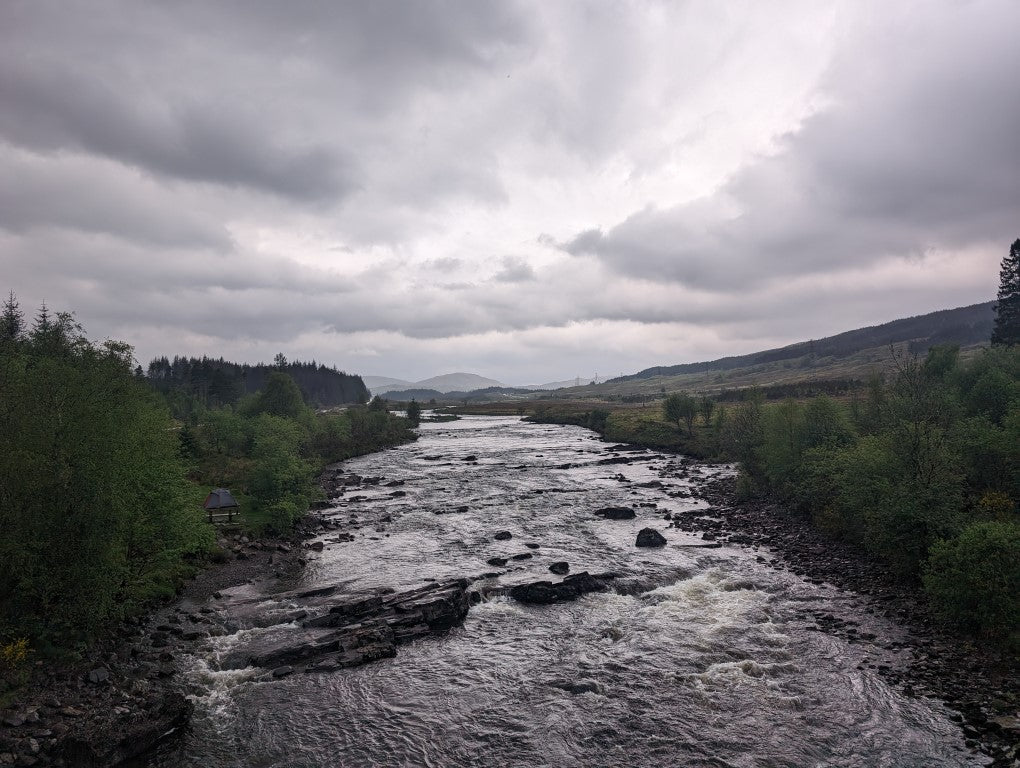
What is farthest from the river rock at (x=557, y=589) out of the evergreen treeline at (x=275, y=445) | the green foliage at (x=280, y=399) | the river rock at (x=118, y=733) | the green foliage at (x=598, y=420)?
the green foliage at (x=598, y=420)

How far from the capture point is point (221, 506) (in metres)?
56.4

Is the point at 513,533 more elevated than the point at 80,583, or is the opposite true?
the point at 80,583

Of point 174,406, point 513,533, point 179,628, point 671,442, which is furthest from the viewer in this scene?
point 174,406

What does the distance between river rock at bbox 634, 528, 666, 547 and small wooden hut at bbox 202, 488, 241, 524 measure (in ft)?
136

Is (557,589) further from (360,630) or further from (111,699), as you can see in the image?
(111,699)

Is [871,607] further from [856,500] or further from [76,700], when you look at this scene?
[76,700]

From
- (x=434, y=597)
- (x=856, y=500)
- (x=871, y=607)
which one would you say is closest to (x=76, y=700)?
(x=434, y=597)

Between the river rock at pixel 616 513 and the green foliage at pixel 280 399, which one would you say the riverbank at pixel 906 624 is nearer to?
the river rock at pixel 616 513

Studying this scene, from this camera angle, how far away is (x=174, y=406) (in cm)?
14288

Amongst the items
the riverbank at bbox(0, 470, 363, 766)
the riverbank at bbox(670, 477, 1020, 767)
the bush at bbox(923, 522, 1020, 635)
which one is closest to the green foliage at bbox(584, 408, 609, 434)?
the riverbank at bbox(670, 477, 1020, 767)

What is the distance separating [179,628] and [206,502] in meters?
27.7

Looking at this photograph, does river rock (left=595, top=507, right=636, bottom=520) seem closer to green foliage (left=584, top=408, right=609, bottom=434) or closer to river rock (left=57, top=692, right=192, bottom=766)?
river rock (left=57, top=692, right=192, bottom=766)

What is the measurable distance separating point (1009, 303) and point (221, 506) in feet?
472

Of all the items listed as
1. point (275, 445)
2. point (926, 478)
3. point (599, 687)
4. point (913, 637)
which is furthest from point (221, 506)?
point (926, 478)
